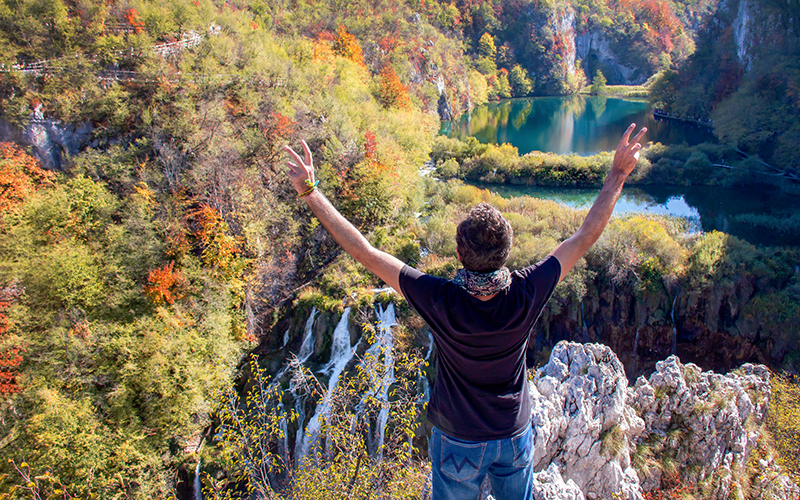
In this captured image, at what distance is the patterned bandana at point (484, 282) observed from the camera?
2.19 meters

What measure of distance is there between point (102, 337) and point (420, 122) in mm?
28621

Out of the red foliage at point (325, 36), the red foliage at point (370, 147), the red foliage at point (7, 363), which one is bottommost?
the red foliage at point (7, 363)

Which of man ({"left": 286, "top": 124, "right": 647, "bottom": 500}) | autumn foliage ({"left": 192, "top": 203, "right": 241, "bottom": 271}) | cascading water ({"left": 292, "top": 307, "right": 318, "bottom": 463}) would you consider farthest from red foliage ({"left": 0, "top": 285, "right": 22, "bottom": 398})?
man ({"left": 286, "top": 124, "right": 647, "bottom": 500})

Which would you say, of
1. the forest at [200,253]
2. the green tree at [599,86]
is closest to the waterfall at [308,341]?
the forest at [200,253]

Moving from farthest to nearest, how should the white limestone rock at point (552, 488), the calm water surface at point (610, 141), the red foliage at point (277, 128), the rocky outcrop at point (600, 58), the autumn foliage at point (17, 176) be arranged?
the rocky outcrop at point (600, 58), the calm water surface at point (610, 141), the red foliage at point (277, 128), the autumn foliage at point (17, 176), the white limestone rock at point (552, 488)

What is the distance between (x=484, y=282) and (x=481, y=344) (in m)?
0.33

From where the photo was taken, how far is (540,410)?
20.9 ft

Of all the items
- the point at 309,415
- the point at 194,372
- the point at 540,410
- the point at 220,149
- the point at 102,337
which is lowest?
the point at 309,415

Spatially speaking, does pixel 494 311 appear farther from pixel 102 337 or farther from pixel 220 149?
pixel 220 149

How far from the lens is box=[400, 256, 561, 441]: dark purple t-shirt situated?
221 cm

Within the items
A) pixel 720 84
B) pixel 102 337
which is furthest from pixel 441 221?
pixel 720 84

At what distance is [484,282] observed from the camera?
2.19 metres

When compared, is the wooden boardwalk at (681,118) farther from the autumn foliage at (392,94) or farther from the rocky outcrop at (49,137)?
the rocky outcrop at (49,137)

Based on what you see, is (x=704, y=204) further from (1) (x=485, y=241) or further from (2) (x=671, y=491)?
(1) (x=485, y=241)
